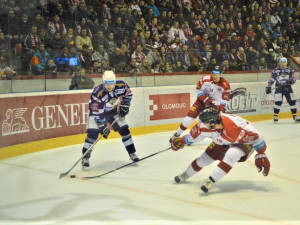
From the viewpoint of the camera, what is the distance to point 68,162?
643cm

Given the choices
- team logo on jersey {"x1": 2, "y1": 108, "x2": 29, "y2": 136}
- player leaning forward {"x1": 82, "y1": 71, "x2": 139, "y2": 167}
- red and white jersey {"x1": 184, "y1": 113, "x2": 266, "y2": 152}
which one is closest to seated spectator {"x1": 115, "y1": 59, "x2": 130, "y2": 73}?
team logo on jersey {"x1": 2, "y1": 108, "x2": 29, "y2": 136}

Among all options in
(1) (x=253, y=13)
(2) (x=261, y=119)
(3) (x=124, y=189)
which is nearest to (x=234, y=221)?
(3) (x=124, y=189)

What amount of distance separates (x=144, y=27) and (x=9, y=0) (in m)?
4.59

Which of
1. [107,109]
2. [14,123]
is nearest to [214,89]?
[107,109]

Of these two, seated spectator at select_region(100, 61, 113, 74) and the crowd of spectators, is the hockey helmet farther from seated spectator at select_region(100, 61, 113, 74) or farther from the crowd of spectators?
seated spectator at select_region(100, 61, 113, 74)

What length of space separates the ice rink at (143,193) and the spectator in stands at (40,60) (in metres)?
1.38

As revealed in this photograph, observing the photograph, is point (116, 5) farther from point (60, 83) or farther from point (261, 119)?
point (261, 119)

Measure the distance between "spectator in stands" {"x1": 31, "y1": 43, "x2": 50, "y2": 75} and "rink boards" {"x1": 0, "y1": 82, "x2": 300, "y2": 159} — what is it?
0.38 metres

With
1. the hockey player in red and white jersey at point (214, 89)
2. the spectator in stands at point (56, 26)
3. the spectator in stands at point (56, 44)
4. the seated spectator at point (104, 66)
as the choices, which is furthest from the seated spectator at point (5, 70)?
the hockey player in red and white jersey at point (214, 89)

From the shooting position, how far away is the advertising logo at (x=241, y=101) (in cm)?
1099

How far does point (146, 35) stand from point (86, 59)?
2552 mm

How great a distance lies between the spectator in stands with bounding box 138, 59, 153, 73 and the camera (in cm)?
951

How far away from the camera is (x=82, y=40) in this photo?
8.40 meters

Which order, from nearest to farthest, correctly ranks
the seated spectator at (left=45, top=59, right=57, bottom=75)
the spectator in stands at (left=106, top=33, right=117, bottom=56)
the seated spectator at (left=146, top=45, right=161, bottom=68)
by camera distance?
1. the seated spectator at (left=45, top=59, right=57, bottom=75)
2. the spectator in stands at (left=106, top=33, right=117, bottom=56)
3. the seated spectator at (left=146, top=45, right=161, bottom=68)
